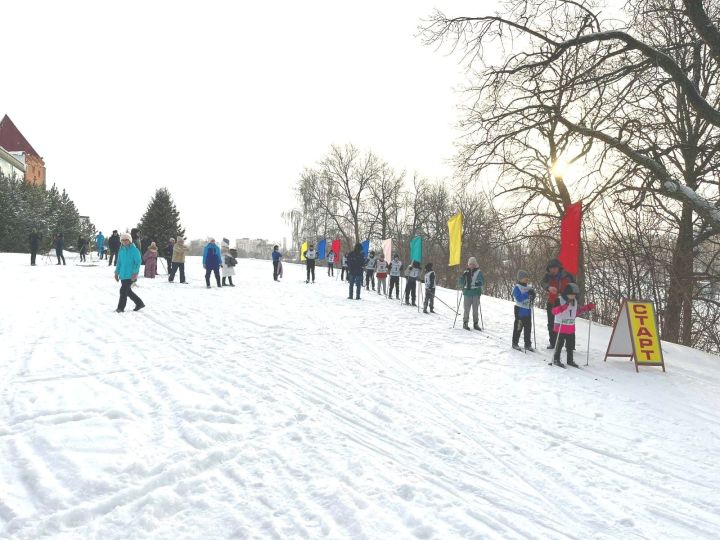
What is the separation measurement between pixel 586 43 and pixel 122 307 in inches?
474

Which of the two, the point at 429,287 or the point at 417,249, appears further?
the point at 417,249

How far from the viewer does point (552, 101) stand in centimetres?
950

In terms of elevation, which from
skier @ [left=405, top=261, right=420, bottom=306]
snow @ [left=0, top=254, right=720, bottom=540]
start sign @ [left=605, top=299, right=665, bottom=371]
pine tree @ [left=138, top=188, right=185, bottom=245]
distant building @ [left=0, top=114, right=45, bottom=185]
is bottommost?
snow @ [left=0, top=254, right=720, bottom=540]

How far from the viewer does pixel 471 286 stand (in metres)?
11.3

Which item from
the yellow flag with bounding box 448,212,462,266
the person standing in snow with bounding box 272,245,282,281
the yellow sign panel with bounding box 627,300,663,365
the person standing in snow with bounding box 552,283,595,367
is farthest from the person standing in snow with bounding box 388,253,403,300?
the yellow sign panel with bounding box 627,300,663,365

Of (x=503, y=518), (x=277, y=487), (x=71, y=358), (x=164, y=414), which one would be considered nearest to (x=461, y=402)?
(x=503, y=518)

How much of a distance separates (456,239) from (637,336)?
5246 mm

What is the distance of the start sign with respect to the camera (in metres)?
8.25

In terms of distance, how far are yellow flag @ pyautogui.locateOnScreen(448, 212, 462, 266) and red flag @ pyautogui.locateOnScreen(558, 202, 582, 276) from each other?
3329mm

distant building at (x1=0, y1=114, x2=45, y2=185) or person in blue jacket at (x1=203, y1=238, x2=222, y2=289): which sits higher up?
distant building at (x1=0, y1=114, x2=45, y2=185)

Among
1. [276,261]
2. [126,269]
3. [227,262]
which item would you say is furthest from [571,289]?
[276,261]

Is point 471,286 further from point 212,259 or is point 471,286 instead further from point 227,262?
point 227,262

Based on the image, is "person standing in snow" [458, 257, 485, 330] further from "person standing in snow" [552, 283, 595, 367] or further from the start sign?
the start sign

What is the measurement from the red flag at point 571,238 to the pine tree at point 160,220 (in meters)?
37.6
